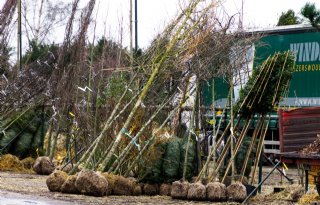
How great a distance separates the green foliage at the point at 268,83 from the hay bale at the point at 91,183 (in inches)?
126

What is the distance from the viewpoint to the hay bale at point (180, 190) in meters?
16.8

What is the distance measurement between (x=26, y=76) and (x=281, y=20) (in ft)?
72.0

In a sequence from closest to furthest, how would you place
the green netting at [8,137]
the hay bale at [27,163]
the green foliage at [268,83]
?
1. the green foliage at [268,83]
2. the hay bale at [27,163]
3. the green netting at [8,137]

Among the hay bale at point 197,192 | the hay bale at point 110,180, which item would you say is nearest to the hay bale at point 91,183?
the hay bale at point 110,180

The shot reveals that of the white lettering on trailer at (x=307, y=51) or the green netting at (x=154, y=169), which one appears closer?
the green netting at (x=154, y=169)

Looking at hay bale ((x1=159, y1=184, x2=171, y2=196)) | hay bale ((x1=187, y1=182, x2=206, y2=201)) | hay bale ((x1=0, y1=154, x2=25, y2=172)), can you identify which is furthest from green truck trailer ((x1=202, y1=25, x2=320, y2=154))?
hay bale ((x1=187, y1=182, x2=206, y2=201))

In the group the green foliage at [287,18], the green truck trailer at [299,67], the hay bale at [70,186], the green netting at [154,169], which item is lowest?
the hay bale at [70,186]

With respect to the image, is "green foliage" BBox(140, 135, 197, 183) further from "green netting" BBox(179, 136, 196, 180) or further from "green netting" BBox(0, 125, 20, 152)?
"green netting" BBox(0, 125, 20, 152)

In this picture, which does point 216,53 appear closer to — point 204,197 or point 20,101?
point 204,197

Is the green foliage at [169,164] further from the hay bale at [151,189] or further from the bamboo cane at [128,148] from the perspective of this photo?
the bamboo cane at [128,148]

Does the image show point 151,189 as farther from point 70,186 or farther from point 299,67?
point 299,67

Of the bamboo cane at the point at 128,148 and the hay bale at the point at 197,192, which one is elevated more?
the bamboo cane at the point at 128,148

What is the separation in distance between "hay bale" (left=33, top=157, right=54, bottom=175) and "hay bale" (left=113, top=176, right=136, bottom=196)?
6.67 m

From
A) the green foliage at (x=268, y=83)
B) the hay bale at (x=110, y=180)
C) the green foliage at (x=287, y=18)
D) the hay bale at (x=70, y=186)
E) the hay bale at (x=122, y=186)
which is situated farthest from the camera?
the green foliage at (x=287, y=18)
